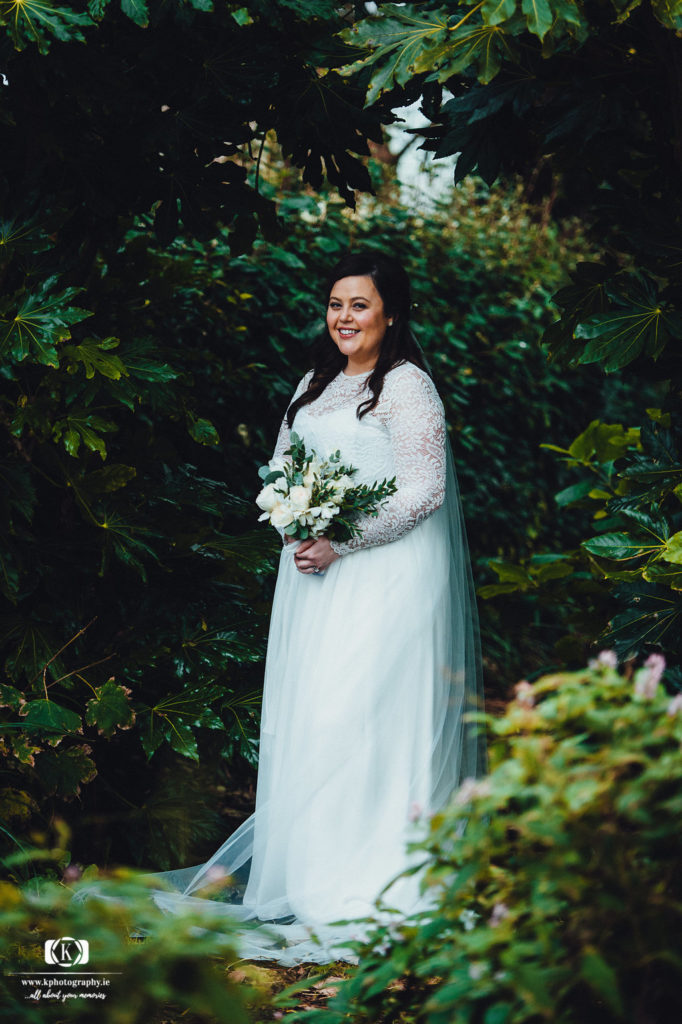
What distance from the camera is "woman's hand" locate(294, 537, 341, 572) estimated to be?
3025mm

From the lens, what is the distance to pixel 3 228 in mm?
3014

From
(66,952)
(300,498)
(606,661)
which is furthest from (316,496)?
(606,661)

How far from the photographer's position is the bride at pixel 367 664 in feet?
9.76

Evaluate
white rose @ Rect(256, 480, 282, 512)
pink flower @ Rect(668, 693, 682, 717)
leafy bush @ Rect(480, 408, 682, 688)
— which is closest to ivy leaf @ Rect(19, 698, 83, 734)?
white rose @ Rect(256, 480, 282, 512)

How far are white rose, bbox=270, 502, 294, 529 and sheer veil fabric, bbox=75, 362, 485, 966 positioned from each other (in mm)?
261

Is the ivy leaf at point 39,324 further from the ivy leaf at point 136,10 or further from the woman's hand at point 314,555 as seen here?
the woman's hand at point 314,555

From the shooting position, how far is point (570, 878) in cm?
127

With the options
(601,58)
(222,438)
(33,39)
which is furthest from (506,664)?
(33,39)

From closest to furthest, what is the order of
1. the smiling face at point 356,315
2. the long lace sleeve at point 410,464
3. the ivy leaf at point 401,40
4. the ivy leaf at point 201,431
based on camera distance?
the ivy leaf at point 401,40, the long lace sleeve at point 410,464, the smiling face at point 356,315, the ivy leaf at point 201,431

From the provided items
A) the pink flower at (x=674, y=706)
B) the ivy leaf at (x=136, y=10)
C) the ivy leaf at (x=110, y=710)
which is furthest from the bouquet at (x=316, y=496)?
the pink flower at (x=674, y=706)

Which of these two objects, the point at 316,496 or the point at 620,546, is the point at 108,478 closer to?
the point at 316,496

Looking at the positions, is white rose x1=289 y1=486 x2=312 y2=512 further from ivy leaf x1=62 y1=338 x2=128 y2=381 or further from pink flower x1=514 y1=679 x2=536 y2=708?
pink flower x1=514 y1=679 x2=536 y2=708

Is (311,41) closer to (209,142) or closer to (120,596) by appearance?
(209,142)

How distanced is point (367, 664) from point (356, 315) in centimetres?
112
